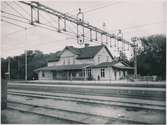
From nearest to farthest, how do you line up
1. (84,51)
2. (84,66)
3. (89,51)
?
(84,66) → (89,51) → (84,51)

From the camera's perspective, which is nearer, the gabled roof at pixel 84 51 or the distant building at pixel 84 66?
the distant building at pixel 84 66

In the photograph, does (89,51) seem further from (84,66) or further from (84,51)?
(84,66)

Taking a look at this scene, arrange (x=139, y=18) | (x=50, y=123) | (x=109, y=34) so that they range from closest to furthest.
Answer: (x=50, y=123) < (x=139, y=18) < (x=109, y=34)

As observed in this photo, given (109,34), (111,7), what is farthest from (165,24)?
(109,34)

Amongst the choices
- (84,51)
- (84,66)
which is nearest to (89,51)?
(84,51)

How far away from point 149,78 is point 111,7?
1294cm

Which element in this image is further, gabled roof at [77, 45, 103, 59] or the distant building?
gabled roof at [77, 45, 103, 59]

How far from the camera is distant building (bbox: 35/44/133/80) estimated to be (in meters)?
24.9

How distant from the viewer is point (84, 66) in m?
25.7

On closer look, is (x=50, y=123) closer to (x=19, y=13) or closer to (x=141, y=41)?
(x=19, y=13)

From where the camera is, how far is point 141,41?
904 inches

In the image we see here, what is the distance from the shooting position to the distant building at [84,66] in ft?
81.8

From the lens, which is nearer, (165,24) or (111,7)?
(165,24)

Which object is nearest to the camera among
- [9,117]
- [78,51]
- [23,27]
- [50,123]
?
[50,123]
